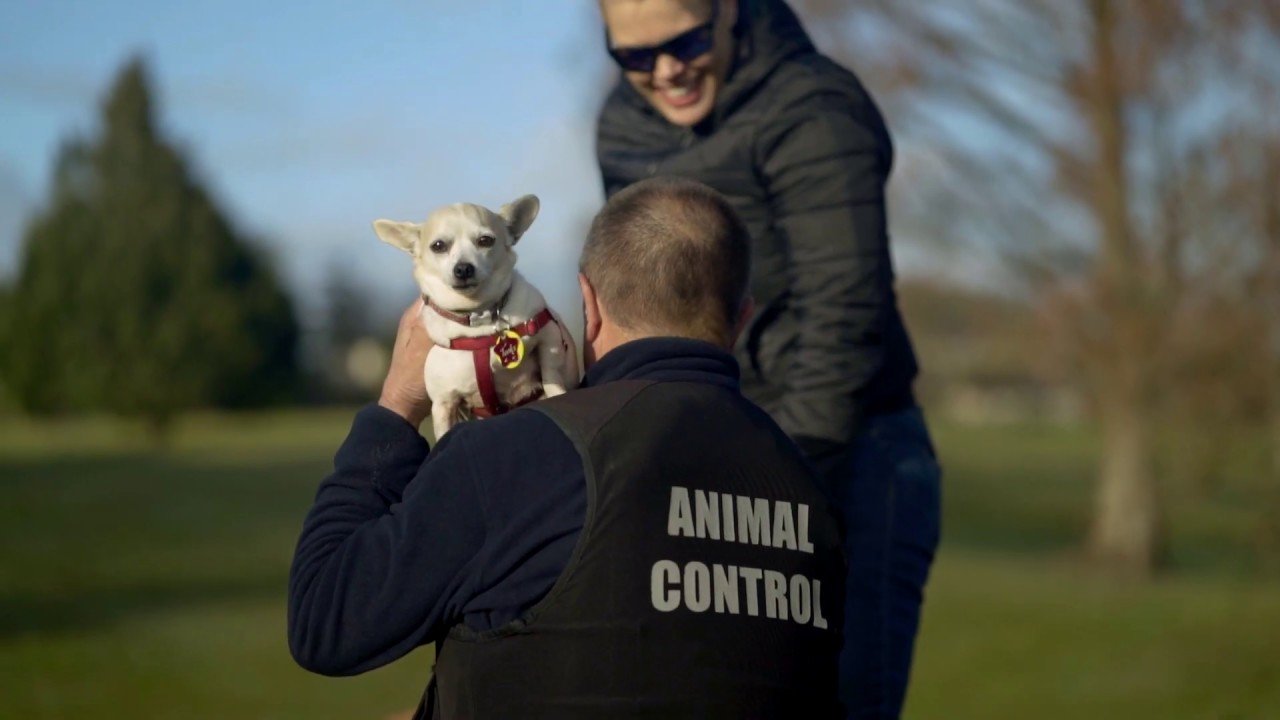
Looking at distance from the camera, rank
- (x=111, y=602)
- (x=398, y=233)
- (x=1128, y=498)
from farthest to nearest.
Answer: (x=1128, y=498)
(x=111, y=602)
(x=398, y=233)

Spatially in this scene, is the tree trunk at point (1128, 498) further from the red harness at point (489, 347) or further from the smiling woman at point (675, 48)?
the red harness at point (489, 347)

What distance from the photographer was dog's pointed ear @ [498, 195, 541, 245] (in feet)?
8.71

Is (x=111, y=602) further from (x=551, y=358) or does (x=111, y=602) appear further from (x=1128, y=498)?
(x=551, y=358)

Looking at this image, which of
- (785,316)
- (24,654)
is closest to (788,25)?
(785,316)

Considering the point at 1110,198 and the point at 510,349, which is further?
the point at 1110,198

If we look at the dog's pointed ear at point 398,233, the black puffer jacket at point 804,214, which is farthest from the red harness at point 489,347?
the black puffer jacket at point 804,214

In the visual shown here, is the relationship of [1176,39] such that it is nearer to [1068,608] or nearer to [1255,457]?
[1068,608]

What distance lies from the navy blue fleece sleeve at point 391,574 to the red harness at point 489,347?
0.80 feet

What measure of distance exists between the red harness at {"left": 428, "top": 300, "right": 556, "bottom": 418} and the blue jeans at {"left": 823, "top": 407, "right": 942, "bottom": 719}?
1.07 metres

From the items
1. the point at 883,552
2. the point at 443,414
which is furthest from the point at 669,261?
the point at 883,552

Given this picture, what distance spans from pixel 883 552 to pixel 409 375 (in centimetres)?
136

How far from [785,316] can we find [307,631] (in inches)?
62.6

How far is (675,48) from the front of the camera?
11.2 ft

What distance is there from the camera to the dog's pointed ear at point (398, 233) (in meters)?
2.64
